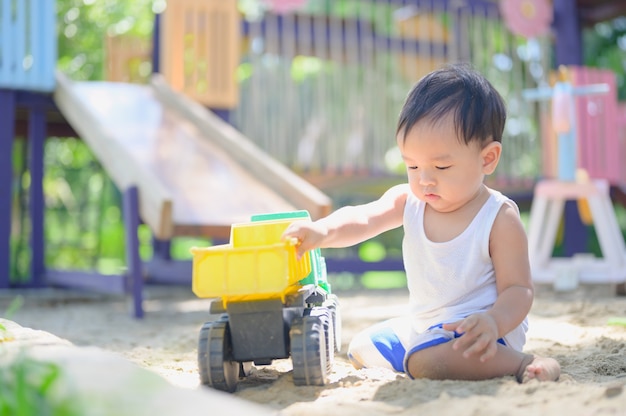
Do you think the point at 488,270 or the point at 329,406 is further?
the point at 488,270

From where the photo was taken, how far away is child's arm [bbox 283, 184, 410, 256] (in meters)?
2.00

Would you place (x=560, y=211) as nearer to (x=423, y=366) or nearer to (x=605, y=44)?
(x=423, y=366)

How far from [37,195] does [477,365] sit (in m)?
4.29

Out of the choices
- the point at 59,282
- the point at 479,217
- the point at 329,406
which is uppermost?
the point at 479,217

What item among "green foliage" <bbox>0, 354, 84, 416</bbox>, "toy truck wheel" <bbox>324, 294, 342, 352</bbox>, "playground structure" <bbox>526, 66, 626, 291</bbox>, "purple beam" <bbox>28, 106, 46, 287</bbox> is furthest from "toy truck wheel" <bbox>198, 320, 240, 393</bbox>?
"purple beam" <bbox>28, 106, 46, 287</bbox>

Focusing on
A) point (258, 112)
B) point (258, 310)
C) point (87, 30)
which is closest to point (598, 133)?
point (258, 112)

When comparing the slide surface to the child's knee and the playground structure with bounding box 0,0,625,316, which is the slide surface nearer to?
the playground structure with bounding box 0,0,625,316

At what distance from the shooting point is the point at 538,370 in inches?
74.4

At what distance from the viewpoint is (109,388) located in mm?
1246

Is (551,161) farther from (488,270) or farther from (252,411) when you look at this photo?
(252,411)

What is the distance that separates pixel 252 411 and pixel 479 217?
108 cm

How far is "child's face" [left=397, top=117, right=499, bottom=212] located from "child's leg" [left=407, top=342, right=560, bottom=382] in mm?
404

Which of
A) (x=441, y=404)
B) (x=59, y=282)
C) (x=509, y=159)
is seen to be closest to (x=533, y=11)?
(x=509, y=159)

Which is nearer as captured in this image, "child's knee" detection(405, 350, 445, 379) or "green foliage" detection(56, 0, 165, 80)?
"child's knee" detection(405, 350, 445, 379)
